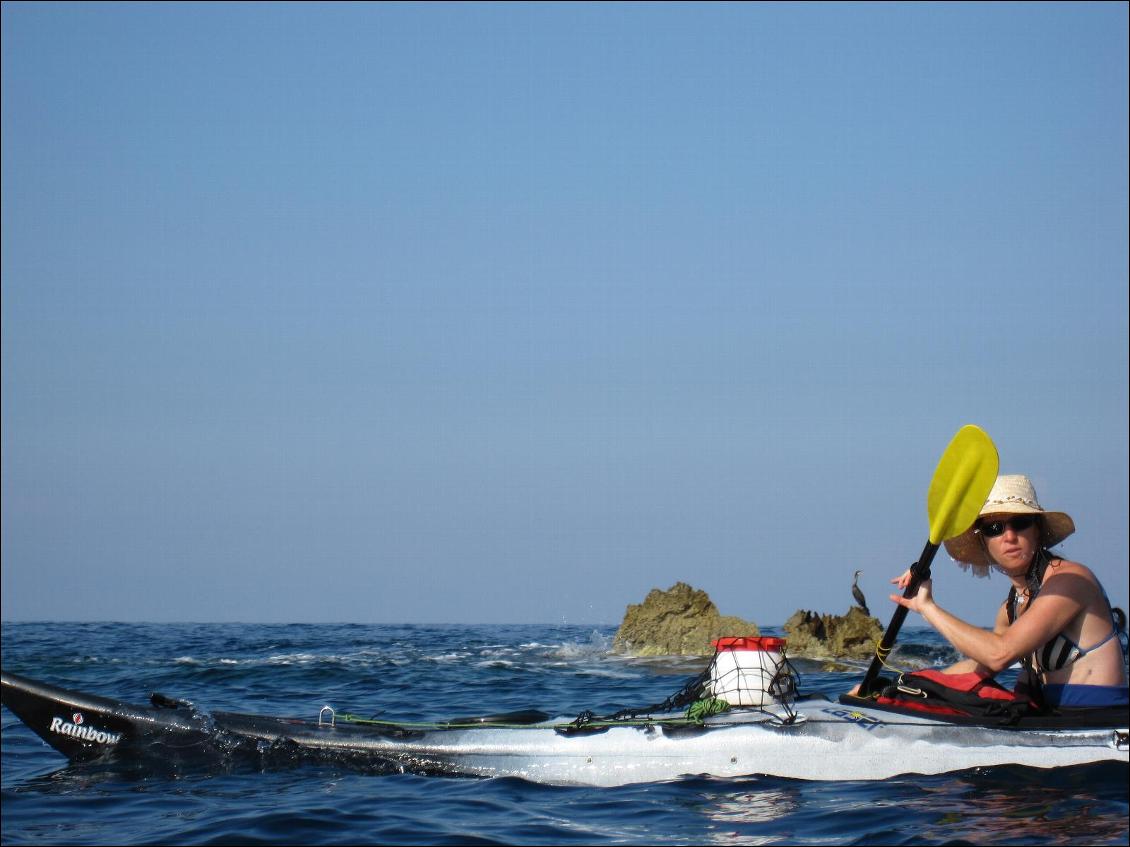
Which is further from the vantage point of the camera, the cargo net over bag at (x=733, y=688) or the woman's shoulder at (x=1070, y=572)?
the cargo net over bag at (x=733, y=688)

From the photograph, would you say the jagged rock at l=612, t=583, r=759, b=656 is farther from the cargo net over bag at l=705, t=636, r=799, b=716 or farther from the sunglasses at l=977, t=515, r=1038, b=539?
the sunglasses at l=977, t=515, r=1038, b=539

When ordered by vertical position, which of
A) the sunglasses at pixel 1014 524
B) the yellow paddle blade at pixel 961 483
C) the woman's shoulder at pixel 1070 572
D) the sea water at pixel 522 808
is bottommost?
the sea water at pixel 522 808

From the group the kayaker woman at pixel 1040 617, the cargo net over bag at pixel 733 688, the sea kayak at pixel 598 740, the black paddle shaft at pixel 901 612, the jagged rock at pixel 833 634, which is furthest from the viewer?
the jagged rock at pixel 833 634

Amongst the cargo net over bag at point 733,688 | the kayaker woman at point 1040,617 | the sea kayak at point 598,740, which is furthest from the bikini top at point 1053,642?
the cargo net over bag at point 733,688

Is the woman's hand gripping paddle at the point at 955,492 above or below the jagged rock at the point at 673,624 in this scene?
above

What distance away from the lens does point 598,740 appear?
299 inches

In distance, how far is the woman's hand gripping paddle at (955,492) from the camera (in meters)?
6.81

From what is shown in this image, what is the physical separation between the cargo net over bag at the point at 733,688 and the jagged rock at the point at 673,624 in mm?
10381

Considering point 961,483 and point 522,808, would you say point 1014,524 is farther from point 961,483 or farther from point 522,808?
point 522,808

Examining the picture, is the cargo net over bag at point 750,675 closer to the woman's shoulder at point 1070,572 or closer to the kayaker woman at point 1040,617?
the kayaker woman at point 1040,617

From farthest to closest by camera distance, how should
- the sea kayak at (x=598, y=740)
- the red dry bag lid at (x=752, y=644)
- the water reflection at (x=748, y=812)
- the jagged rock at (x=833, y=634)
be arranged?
1. the jagged rock at (x=833, y=634)
2. the red dry bag lid at (x=752, y=644)
3. the sea kayak at (x=598, y=740)
4. the water reflection at (x=748, y=812)

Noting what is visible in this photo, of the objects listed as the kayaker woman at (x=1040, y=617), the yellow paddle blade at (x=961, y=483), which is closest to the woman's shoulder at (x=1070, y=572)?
the kayaker woman at (x=1040, y=617)

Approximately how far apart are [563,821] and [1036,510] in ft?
10.4

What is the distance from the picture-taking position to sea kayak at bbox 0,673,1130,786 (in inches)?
267
